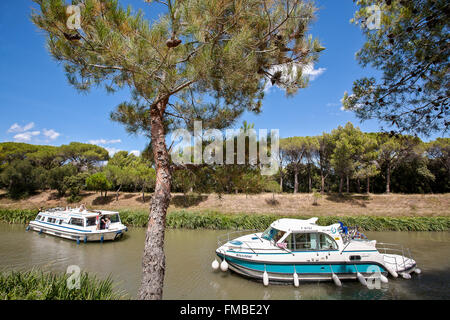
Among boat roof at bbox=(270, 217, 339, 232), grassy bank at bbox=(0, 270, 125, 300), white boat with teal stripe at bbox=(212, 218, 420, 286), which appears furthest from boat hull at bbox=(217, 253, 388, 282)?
grassy bank at bbox=(0, 270, 125, 300)

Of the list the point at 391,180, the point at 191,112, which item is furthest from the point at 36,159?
the point at 391,180

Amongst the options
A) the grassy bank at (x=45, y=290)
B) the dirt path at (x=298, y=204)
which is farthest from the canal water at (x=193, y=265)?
the dirt path at (x=298, y=204)

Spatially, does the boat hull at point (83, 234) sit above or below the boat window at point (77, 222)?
below

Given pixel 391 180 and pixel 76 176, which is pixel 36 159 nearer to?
pixel 76 176

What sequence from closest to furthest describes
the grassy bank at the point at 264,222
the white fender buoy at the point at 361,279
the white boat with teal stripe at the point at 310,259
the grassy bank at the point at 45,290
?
the grassy bank at the point at 45,290 < the white fender buoy at the point at 361,279 < the white boat with teal stripe at the point at 310,259 < the grassy bank at the point at 264,222

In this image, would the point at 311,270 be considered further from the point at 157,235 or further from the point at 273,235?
the point at 157,235

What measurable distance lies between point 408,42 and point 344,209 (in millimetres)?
20202

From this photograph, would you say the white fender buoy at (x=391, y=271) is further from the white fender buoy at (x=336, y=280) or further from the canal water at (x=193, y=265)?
the white fender buoy at (x=336, y=280)

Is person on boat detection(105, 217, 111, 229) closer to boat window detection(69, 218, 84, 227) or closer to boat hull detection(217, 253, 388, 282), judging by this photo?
boat window detection(69, 218, 84, 227)

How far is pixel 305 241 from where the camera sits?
292 inches

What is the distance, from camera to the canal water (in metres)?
6.54

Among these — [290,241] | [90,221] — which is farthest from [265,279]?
[90,221]

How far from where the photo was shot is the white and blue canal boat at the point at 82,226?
11.5 meters

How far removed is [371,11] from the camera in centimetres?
376
